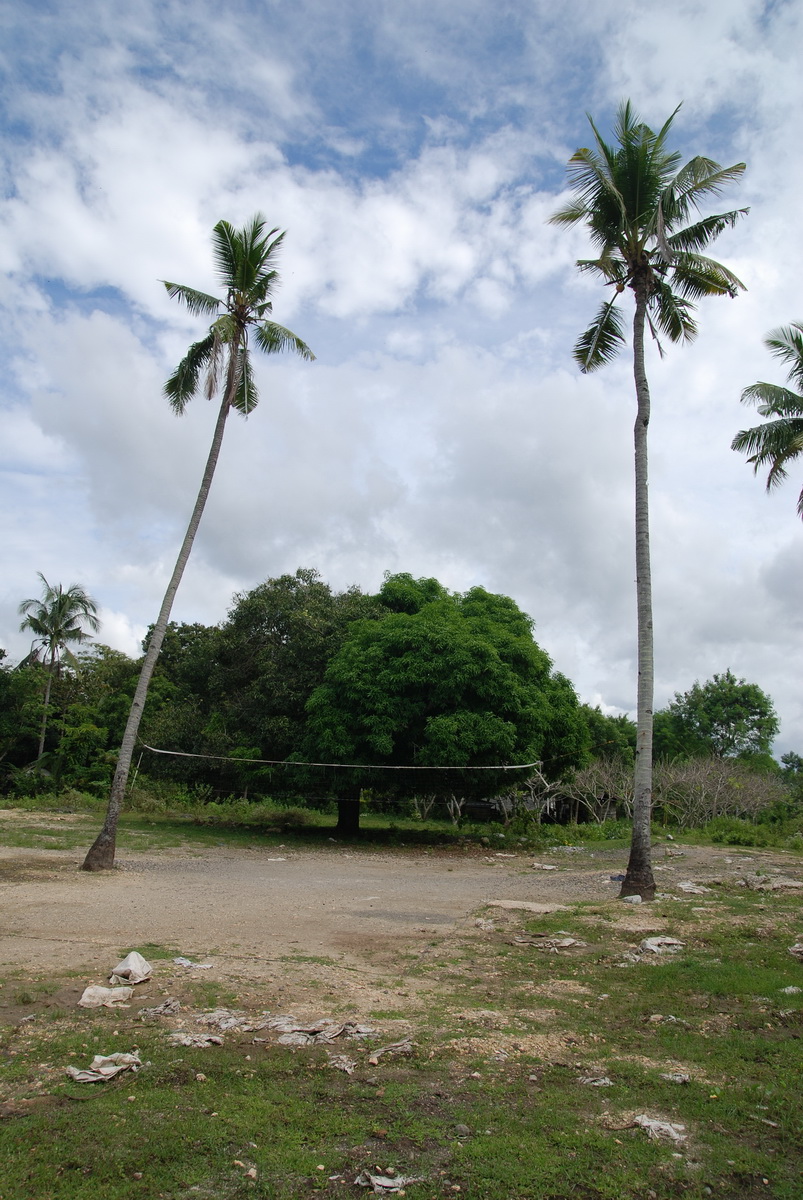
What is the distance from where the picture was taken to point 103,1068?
14.2ft

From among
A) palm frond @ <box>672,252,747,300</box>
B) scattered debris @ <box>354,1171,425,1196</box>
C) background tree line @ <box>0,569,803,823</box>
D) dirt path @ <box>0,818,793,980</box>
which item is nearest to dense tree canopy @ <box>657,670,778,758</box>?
background tree line @ <box>0,569,803,823</box>

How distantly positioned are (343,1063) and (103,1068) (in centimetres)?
147

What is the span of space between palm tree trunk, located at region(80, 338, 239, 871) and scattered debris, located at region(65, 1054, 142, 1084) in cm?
999

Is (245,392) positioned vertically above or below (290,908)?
above

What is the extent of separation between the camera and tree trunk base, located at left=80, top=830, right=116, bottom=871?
1368 centimetres

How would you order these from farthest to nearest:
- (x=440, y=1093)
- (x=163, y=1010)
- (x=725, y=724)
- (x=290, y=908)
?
(x=725, y=724) → (x=290, y=908) → (x=163, y=1010) → (x=440, y=1093)

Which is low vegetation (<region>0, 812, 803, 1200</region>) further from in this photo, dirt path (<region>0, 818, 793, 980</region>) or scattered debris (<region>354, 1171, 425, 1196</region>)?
dirt path (<region>0, 818, 793, 980</region>)

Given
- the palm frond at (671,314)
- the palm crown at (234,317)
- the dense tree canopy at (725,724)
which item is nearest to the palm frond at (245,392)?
the palm crown at (234,317)

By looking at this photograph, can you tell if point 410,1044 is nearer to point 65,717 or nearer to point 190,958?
point 190,958

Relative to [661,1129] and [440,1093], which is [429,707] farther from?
[661,1129]

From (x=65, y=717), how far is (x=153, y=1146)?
113 feet

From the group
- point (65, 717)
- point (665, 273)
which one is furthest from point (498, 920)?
point (65, 717)

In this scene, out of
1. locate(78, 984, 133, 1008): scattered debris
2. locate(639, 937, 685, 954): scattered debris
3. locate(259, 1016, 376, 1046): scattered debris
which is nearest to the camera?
locate(259, 1016, 376, 1046): scattered debris

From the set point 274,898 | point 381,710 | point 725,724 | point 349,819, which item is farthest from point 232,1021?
point 725,724
